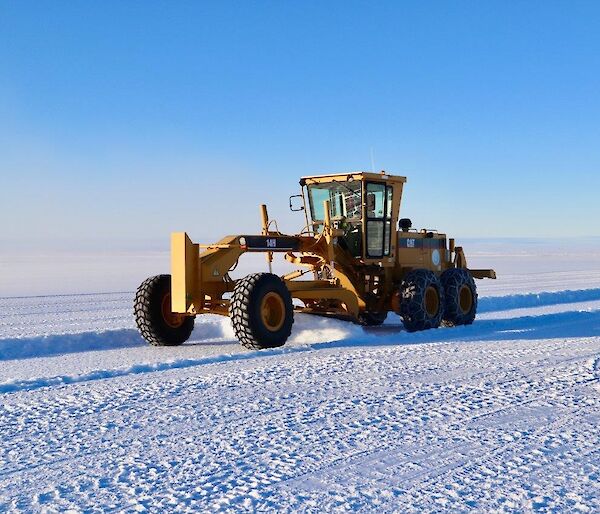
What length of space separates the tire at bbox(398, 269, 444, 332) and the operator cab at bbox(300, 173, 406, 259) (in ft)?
2.48

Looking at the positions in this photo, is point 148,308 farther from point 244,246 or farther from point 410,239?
point 410,239

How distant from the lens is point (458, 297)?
40.4 ft

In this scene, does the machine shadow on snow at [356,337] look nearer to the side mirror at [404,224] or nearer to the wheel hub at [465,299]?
the wheel hub at [465,299]

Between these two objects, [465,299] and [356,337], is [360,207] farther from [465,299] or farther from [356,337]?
[465,299]

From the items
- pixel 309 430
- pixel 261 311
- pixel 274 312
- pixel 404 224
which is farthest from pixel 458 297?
pixel 309 430

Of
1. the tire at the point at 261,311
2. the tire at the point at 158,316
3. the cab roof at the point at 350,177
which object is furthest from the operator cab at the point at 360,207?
the tire at the point at 158,316

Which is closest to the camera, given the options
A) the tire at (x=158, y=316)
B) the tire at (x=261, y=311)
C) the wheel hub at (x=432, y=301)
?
the tire at (x=261, y=311)

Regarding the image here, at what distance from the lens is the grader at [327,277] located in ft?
31.0

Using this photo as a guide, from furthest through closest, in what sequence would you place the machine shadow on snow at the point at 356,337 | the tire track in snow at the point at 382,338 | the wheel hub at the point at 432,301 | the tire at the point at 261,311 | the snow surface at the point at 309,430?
the wheel hub at the point at 432,301 < the machine shadow on snow at the point at 356,337 < the tire at the point at 261,311 < the tire track in snow at the point at 382,338 < the snow surface at the point at 309,430

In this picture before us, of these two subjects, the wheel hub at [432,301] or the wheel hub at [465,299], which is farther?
the wheel hub at [465,299]

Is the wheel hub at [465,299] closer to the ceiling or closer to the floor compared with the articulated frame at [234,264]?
closer to the floor

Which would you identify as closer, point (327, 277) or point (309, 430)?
point (309, 430)

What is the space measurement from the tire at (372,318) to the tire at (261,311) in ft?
Answer: 9.56

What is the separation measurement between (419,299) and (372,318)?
1430 mm
